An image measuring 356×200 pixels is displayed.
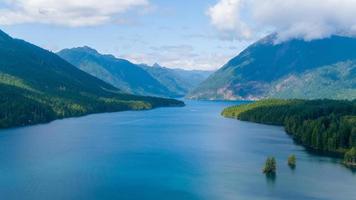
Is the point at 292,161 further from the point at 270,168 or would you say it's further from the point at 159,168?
the point at 159,168

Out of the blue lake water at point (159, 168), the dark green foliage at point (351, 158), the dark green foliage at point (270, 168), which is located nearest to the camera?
the blue lake water at point (159, 168)

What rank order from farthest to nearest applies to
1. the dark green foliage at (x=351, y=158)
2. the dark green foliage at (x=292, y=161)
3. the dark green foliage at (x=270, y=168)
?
the dark green foliage at (x=351, y=158) → the dark green foliage at (x=292, y=161) → the dark green foliage at (x=270, y=168)

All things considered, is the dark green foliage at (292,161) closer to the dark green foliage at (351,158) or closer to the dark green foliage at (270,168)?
the dark green foliage at (270,168)

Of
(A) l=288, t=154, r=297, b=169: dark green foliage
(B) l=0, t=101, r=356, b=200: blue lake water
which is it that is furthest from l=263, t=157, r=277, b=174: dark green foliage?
(A) l=288, t=154, r=297, b=169: dark green foliage

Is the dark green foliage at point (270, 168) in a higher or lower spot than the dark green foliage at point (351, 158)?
lower

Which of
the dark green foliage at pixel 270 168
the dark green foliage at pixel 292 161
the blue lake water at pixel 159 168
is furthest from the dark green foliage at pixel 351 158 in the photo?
the dark green foliage at pixel 270 168

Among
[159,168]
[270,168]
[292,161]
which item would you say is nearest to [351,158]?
[292,161]

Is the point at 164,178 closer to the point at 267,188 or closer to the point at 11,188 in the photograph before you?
the point at 267,188

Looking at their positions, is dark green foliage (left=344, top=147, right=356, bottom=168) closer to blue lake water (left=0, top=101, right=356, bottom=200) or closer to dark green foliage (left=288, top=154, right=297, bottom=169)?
blue lake water (left=0, top=101, right=356, bottom=200)
